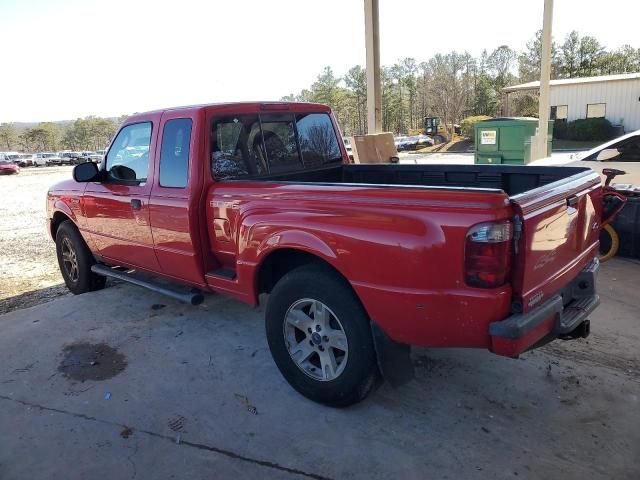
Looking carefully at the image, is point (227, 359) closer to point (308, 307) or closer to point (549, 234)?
point (308, 307)

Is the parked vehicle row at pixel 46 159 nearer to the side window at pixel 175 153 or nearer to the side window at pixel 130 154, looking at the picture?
the side window at pixel 130 154

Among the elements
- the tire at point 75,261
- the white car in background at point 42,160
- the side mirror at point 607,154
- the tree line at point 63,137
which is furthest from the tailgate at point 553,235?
the tree line at point 63,137

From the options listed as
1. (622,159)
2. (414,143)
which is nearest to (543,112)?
(622,159)

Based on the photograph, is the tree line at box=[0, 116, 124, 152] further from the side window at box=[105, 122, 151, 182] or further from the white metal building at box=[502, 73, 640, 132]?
the side window at box=[105, 122, 151, 182]

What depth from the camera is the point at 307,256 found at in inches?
131

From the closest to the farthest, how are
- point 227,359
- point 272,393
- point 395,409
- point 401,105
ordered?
1. point 395,409
2. point 272,393
3. point 227,359
4. point 401,105

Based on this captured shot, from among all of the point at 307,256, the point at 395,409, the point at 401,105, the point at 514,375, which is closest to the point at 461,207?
the point at 307,256

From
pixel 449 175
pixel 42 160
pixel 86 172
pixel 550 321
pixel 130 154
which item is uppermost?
pixel 130 154

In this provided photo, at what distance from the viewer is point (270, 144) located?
4254 mm

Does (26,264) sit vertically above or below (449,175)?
below

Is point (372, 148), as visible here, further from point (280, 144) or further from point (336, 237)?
point (336, 237)

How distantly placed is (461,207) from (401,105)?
179 ft

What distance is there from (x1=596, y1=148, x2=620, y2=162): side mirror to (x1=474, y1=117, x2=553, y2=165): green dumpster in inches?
151

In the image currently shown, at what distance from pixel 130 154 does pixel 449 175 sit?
2895 millimetres
